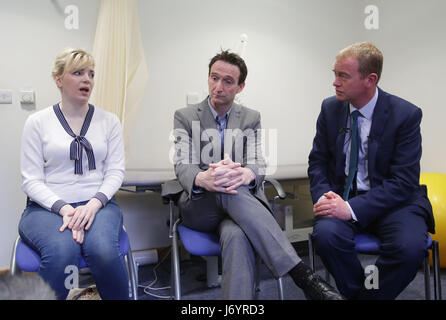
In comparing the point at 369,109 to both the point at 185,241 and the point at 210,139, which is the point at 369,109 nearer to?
the point at 210,139

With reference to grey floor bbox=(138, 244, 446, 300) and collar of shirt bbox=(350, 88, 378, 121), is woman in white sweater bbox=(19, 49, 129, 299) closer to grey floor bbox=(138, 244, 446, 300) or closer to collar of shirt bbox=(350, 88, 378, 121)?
grey floor bbox=(138, 244, 446, 300)

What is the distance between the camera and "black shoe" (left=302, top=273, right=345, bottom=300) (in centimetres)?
128

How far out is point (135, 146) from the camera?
2.67 m

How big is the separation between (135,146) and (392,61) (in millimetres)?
2402

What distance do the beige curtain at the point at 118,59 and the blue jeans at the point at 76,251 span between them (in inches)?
37.7

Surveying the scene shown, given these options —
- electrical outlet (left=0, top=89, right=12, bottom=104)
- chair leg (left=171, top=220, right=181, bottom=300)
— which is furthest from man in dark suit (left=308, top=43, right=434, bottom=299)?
electrical outlet (left=0, top=89, right=12, bottom=104)

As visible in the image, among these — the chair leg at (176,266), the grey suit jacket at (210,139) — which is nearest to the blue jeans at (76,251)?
the chair leg at (176,266)

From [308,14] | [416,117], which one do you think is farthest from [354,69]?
[308,14]

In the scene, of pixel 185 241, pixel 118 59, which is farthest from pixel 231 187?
pixel 118 59

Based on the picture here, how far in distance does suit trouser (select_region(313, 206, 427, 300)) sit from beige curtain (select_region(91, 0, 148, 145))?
1.42 m

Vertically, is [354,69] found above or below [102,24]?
below

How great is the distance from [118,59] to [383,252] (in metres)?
1.85

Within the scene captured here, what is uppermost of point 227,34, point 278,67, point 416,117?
point 227,34
